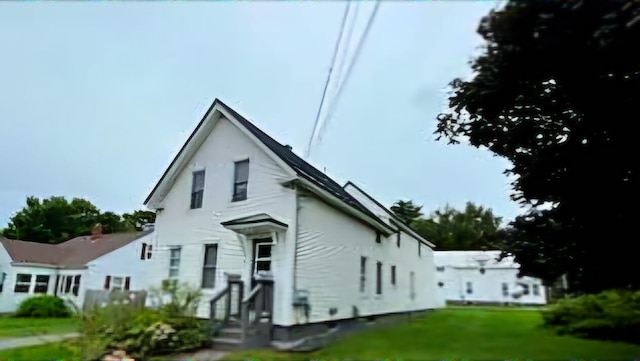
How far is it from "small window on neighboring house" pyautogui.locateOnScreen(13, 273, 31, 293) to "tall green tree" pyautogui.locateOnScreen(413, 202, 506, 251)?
3.80m

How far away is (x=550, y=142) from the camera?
4.04m

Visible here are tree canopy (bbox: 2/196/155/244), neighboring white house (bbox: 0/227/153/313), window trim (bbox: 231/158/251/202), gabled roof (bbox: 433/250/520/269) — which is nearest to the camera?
gabled roof (bbox: 433/250/520/269)

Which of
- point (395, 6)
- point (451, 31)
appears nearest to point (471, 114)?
point (451, 31)

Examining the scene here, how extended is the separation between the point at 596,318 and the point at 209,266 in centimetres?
325

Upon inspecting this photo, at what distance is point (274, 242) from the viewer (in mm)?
3963

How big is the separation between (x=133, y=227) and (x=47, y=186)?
3.29ft

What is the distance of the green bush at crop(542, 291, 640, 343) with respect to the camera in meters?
2.90

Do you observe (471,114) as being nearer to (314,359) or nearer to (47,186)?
(314,359)

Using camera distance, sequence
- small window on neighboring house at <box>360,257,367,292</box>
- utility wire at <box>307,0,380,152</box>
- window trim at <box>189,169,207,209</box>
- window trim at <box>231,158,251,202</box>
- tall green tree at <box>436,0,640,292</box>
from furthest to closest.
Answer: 1. window trim at <box>189,169,207,209</box>
2. window trim at <box>231,158,251,202</box>
3. small window on neighboring house at <box>360,257,367,292</box>
4. utility wire at <box>307,0,380,152</box>
5. tall green tree at <box>436,0,640,292</box>

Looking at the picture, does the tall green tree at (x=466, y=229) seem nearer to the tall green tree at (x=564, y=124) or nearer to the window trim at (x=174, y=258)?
the tall green tree at (x=564, y=124)

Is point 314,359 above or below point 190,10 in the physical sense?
below

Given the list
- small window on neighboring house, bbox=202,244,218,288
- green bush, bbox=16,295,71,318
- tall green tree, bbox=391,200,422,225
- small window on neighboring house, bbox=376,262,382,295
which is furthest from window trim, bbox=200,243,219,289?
tall green tree, bbox=391,200,422,225

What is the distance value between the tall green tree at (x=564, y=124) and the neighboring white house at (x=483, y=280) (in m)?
0.10

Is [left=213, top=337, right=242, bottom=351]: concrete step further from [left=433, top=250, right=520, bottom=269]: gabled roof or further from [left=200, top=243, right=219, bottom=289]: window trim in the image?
[left=433, top=250, right=520, bottom=269]: gabled roof
